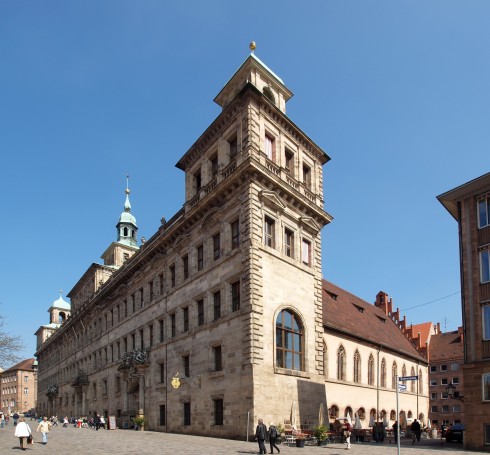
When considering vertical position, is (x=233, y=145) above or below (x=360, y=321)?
above

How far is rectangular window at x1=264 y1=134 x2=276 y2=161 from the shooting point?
108 feet

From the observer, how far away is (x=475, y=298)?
28.3m

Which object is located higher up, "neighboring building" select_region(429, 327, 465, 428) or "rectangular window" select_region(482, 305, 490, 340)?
"rectangular window" select_region(482, 305, 490, 340)

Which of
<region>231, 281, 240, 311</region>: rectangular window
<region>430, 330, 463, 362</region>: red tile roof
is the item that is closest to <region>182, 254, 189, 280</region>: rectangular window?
<region>231, 281, 240, 311</region>: rectangular window

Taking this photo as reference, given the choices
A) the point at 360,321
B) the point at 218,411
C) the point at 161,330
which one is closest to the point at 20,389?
the point at 360,321

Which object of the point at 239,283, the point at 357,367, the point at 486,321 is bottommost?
the point at 357,367

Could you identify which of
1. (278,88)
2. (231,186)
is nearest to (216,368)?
(231,186)

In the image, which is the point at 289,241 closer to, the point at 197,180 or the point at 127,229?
the point at 197,180

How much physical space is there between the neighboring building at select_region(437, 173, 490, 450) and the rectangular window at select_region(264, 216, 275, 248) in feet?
34.0

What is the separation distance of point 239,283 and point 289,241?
5233 millimetres

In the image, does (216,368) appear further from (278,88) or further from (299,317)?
(278,88)

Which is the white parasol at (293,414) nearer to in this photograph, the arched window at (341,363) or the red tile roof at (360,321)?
the red tile roof at (360,321)

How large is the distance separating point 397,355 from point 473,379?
30.4 m

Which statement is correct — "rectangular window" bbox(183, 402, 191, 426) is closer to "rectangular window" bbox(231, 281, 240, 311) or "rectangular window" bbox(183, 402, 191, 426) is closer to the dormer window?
"rectangular window" bbox(231, 281, 240, 311)
